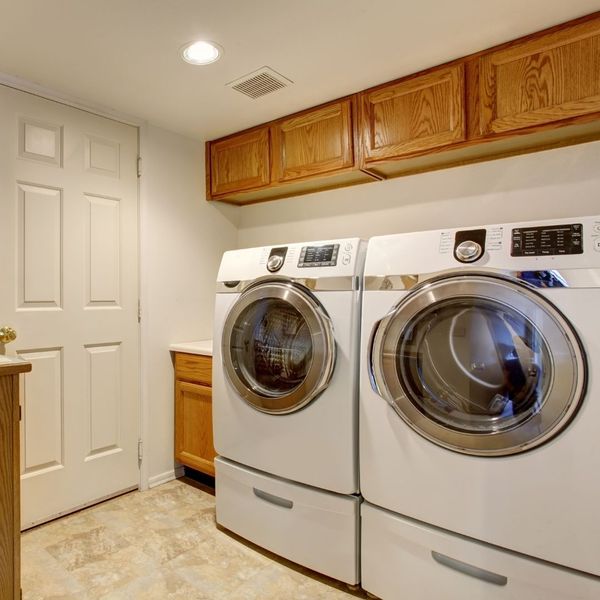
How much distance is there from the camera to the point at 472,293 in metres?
1.28

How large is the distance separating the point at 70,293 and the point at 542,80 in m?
2.25

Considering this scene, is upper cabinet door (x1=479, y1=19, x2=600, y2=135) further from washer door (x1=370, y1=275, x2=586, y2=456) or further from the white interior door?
the white interior door

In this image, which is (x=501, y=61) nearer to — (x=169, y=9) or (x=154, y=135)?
Result: (x=169, y=9)

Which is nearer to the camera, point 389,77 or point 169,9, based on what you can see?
point 169,9

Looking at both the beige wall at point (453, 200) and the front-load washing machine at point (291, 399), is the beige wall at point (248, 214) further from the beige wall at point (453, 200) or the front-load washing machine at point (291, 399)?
the front-load washing machine at point (291, 399)

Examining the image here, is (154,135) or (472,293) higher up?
(154,135)

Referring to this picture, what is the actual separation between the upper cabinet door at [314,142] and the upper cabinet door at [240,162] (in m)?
0.09

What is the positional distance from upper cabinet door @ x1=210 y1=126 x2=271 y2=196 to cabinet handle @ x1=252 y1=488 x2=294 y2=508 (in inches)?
63.5

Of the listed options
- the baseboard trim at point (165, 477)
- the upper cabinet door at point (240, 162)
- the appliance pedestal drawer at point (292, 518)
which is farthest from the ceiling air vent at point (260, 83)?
the baseboard trim at point (165, 477)

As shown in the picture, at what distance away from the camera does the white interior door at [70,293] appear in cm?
195

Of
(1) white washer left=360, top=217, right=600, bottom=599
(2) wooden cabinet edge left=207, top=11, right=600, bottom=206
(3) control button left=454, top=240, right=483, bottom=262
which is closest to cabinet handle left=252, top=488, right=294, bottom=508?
(1) white washer left=360, top=217, right=600, bottom=599

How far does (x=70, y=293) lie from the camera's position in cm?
211

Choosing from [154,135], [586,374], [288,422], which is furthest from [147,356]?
[586,374]

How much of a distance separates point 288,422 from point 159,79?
5.32 feet
